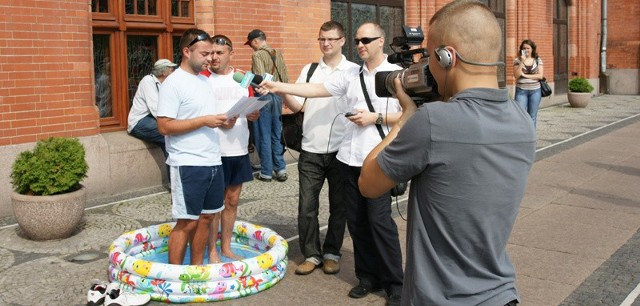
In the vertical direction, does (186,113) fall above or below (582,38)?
below

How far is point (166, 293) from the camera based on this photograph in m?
5.28

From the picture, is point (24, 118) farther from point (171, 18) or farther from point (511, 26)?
point (511, 26)

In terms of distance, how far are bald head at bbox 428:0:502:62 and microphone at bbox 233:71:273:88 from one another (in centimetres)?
314

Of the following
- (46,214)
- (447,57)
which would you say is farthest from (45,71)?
(447,57)

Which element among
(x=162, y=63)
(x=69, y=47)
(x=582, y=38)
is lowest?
(x=162, y=63)

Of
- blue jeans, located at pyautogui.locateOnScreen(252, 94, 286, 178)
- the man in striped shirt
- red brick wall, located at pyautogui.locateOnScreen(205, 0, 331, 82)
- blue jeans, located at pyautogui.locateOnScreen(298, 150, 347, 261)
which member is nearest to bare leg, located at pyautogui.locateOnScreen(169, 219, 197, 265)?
blue jeans, located at pyautogui.locateOnScreen(298, 150, 347, 261)

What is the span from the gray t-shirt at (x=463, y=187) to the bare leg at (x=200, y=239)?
3345mm

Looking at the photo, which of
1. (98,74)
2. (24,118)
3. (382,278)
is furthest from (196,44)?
(98,74)

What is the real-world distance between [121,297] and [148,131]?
4.53 metres

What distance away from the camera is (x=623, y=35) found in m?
29.6

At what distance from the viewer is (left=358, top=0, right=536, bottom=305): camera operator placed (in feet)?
8.03

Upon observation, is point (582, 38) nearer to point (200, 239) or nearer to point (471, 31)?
point (200, 239)

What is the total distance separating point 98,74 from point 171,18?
137 centimetres

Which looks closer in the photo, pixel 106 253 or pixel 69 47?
pixel 106 253
